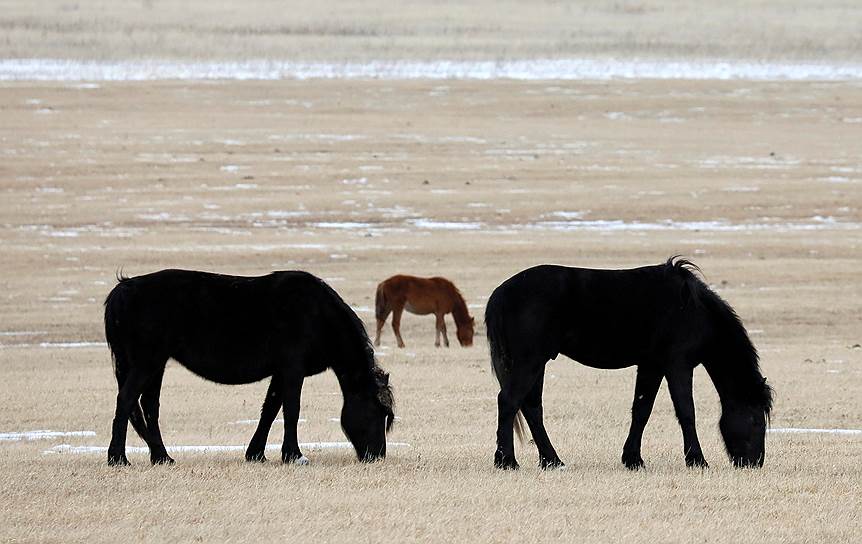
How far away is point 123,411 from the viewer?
384 inches

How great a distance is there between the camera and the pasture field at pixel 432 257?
812 centimetres

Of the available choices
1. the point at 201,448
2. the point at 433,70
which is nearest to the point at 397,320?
the point at 201,448

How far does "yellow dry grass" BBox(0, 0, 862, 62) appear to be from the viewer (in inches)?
2376

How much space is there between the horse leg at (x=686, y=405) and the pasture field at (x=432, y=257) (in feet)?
0.93

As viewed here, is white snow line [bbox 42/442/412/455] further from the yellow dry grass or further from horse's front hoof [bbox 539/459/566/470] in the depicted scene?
the yellow dry grass

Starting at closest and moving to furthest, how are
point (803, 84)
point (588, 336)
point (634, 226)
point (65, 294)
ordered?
point (588, 336) < point (65, 294) < point (634, 226) < point (803, 84)

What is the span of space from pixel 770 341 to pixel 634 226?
10756 mm

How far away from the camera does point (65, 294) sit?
2400 cm

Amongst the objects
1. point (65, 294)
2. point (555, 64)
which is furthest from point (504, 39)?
point (65, 294)

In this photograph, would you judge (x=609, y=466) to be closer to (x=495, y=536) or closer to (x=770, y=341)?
(x=495, y=536)

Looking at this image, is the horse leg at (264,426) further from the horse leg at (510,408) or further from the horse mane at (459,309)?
the horse mane at (459,309)

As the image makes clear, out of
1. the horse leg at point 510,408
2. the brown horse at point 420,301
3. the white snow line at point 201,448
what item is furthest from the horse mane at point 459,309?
the horse leg at point 510,408

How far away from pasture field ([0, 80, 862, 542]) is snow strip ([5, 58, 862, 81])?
7.63 ft

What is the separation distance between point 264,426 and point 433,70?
156ft
